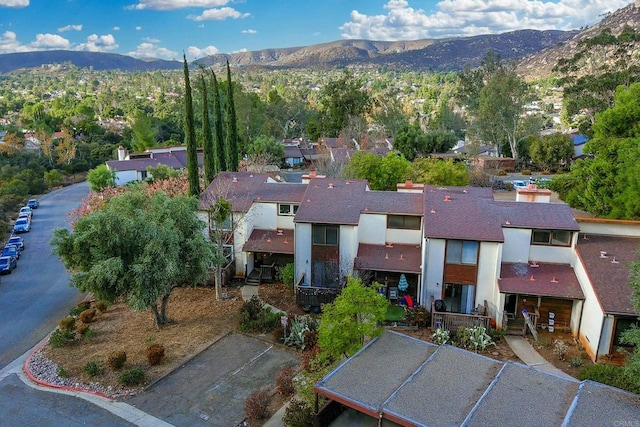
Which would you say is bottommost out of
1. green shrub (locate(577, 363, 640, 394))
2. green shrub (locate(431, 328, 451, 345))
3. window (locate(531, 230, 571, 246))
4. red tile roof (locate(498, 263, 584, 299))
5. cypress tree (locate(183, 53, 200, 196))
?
green shrub (locate(431, 328, 451, 345))

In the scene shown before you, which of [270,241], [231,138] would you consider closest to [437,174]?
[270,241]

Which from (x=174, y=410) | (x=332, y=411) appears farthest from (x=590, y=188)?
(x=174, y=410)

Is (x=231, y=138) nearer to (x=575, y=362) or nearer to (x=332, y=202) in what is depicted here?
(x=332, y=202)

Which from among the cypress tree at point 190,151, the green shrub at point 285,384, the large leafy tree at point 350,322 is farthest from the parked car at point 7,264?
the large leafy tree at point 350,322

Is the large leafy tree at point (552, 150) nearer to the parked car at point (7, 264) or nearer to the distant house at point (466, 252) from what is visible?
the distant house at point (466, 252)

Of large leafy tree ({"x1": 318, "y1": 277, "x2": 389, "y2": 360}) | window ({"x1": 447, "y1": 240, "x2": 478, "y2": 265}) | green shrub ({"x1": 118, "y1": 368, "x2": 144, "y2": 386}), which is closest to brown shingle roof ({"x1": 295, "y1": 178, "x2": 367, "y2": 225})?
window ({"x1": 447, "y1": 240, "x2": 478, "y2": 265})

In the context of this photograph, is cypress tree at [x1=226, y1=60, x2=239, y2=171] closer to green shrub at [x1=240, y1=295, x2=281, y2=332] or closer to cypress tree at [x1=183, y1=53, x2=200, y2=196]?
cypress tree at [x1=183, y1=53, x2=200, y2=196]
